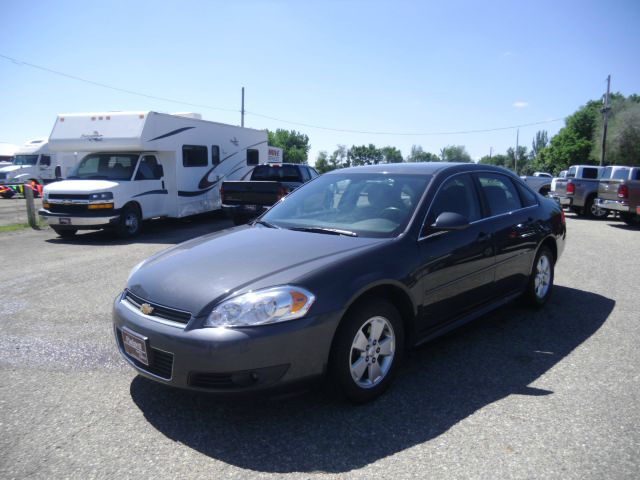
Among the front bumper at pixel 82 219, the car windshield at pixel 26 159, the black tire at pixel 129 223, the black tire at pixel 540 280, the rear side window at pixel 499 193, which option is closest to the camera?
the rear side window at pixel 499 193

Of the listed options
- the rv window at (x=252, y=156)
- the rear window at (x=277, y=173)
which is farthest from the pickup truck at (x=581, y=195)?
the rv window at (x=252, y=156)

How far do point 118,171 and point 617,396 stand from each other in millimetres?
11257

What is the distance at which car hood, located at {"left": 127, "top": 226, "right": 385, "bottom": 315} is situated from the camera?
2.92 m

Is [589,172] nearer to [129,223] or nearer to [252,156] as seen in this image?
[252,156]

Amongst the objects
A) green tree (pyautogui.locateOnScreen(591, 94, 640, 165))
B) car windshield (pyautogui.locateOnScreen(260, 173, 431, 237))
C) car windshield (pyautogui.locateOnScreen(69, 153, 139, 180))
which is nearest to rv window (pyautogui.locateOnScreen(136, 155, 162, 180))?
car windshield (pyautogui.locateOnScreen(69, 153, 139, 180))

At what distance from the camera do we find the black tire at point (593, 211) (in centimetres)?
1622

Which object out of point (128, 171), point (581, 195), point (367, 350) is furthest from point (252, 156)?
point (367, 350)

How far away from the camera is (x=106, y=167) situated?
38.7 ft

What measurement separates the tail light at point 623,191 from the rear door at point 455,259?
39.5ft

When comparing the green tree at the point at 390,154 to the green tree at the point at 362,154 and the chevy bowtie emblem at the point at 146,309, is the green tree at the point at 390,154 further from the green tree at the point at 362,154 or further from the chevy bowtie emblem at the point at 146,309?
the chevy bowtie emblem at the point at 146,309

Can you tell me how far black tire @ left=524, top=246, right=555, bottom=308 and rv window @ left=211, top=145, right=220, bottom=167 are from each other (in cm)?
1137

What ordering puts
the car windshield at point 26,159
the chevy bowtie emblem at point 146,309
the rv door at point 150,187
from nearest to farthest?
the chevy bowtie emblem at point 146,309 → the rv door at point 150,187 → the car windshield at point 26,159

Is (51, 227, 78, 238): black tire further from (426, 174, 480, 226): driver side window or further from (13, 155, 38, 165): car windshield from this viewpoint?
(13, 155, 38, 165): car windshield

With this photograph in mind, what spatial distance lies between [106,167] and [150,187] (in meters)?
1.12
